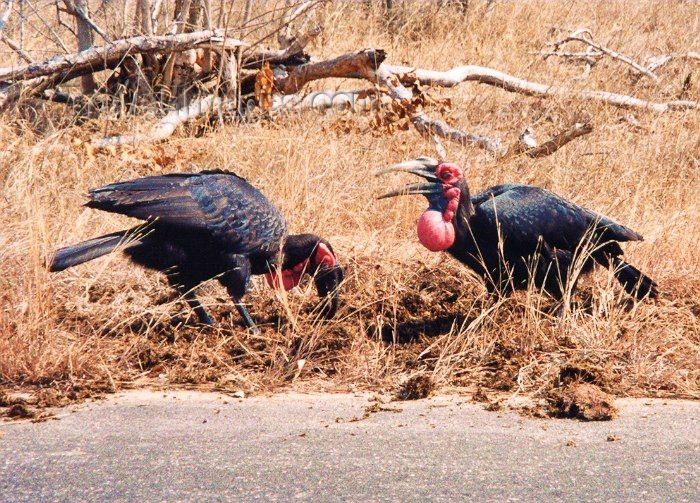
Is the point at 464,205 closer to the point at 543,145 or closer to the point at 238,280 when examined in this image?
the point at 238,280

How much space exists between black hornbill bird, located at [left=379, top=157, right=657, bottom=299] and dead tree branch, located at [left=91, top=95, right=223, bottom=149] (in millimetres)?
2803

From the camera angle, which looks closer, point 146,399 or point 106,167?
point 146,399

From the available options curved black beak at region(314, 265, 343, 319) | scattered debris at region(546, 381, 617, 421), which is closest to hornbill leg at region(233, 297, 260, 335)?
curved black beak at region(314, 265, 343, 319)

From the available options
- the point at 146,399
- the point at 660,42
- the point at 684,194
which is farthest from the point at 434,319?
the point at 660,42

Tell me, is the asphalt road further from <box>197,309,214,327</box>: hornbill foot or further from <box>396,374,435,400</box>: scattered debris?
<box>197,309,214,327</box>: hornbill foot

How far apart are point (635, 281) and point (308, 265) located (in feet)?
5.75

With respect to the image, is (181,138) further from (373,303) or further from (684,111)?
(684,111)

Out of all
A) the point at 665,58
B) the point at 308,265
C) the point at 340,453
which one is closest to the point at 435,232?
the point at 308,265

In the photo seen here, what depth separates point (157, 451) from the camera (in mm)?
3100

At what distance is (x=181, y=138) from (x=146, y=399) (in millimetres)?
3687

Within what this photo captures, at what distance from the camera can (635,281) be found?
4.73m

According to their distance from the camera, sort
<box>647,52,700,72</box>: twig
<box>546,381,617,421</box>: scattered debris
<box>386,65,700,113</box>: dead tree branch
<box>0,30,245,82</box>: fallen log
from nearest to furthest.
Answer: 1. <box>546,381,617,421</box>: scattered debris
2. <box>0,30,245,82</box>: fallen log
3. <box>386,65,700,113</box>: dead tree branch
4. <box>647,52,700,72</box>: twig

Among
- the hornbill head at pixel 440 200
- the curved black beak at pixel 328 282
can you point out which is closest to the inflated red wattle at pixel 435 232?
the hornbill head at pixel 440 200

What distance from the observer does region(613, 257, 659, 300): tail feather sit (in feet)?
15.4
